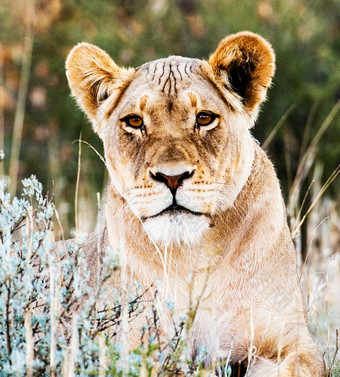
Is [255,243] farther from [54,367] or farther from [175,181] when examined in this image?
[54,367]

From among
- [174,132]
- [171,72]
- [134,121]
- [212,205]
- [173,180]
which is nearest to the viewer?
[173,180]

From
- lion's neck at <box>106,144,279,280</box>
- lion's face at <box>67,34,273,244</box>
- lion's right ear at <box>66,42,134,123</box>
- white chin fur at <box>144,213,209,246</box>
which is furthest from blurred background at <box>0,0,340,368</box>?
white chin fur at <box>144,213,209,246</box>

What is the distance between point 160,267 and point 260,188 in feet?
1.92

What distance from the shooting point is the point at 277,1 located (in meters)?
10.9

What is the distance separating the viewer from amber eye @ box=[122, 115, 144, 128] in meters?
3.45

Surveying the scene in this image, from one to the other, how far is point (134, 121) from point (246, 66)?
0.60 m

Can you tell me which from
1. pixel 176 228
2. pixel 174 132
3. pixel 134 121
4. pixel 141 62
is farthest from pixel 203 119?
pixel 141 62

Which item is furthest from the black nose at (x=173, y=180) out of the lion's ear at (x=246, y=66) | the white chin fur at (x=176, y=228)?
the lion's ear at (x=246, y=66)

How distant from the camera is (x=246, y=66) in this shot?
3.59m

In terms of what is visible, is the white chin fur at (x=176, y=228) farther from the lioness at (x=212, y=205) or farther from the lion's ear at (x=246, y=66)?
the lion's ear at (x=246, y=66)

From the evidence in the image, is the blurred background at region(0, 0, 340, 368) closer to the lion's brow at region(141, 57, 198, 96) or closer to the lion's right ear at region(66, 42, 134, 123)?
the lion's right ear at region(66, 42, 134, 123)

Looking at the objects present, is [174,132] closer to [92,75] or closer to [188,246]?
[188,246]

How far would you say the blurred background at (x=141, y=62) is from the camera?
9.29 meters

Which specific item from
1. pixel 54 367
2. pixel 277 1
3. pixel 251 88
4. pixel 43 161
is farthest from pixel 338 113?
pixel 54 367
